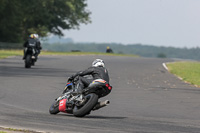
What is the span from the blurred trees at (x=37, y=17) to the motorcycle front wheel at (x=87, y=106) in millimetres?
49560

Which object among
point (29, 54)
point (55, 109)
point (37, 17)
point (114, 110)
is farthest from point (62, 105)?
point (37, 17)

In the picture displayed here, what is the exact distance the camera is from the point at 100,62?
11648mm

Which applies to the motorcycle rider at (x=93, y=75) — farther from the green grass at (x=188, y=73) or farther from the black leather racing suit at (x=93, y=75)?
the green grass at (x=188, y=73)

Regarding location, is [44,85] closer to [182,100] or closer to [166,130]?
[182,100]

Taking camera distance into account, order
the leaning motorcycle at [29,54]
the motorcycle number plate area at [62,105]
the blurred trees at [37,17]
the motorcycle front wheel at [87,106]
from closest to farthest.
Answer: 1. the motorcycle front wheel at [87,106]
2. the motorcycle number plate area at [62,105]
3. the leaning motorcycle at [29,54]
4. the blurred trees at [37,17]

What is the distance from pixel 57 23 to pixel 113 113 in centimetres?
6804

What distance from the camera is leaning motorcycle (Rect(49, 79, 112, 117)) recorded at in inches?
414

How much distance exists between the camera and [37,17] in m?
73.8

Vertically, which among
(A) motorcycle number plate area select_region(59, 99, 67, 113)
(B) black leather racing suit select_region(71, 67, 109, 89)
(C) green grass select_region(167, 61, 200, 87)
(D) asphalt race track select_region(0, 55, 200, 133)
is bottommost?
(C) green grass select_region(167, 61, 200, 87)

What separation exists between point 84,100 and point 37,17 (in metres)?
64.2

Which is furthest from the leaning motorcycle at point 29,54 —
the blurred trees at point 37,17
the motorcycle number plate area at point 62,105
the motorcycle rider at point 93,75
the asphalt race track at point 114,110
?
the blurred trees at point 37,17

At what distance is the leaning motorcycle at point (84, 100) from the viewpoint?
1051 centimetres

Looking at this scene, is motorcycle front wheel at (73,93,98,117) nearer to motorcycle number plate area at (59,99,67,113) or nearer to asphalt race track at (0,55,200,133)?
asphalt race track at (0,55,200,133)

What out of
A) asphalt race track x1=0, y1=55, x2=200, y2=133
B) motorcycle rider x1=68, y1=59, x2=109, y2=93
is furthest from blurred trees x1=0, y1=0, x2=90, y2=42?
motorcycle rider x1=68, y1=59, x2=109, y2=93
